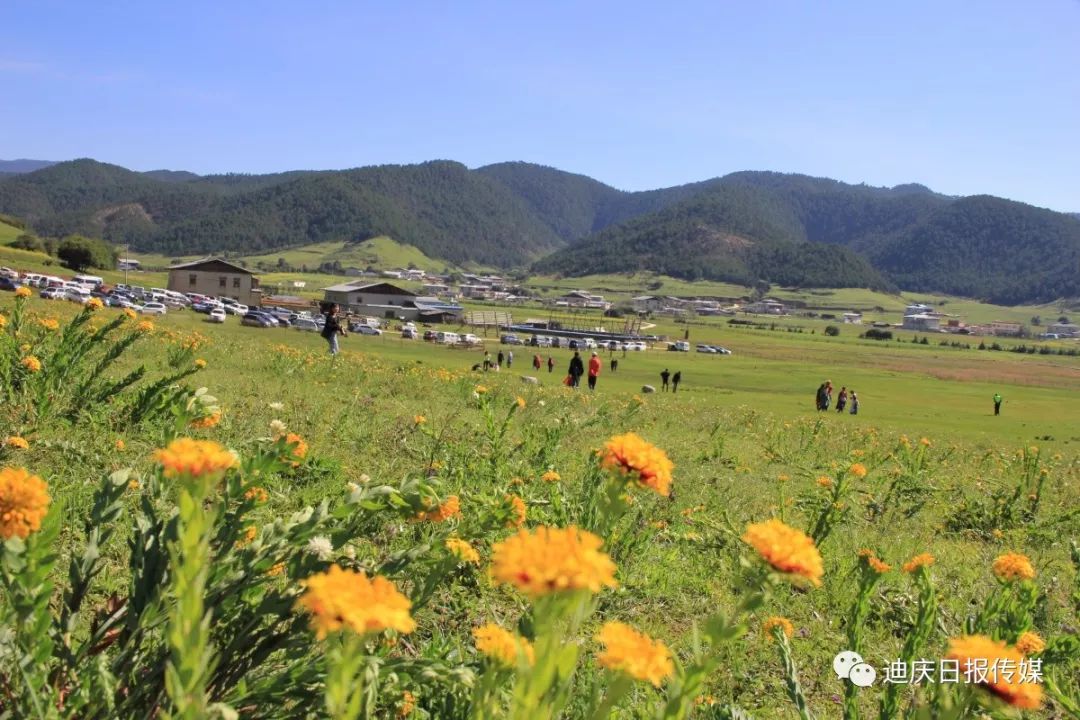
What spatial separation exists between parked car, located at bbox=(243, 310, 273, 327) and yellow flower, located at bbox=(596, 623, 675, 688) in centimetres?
5671

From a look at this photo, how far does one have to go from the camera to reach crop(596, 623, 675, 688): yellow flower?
50.4 inches

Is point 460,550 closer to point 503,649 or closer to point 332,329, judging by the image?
point 503,649

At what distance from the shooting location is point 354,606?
3.69ft

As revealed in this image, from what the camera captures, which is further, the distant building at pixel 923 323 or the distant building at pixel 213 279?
the distant building at pixel 923 323

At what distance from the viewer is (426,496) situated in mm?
2396

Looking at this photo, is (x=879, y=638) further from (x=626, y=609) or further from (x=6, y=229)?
(x=6, y=229)

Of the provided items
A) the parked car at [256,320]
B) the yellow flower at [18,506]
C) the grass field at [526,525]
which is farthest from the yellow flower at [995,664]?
the parked car at [256,320]

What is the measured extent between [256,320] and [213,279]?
113 feet

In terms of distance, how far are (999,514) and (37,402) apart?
8.49 m

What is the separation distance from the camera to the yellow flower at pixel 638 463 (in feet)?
5.88

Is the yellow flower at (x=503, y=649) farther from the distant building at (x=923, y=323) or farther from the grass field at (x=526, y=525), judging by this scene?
the distant building at (x=923, y=323)

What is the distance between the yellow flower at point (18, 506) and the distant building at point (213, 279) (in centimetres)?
9072

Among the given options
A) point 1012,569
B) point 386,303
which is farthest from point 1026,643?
point 386,303

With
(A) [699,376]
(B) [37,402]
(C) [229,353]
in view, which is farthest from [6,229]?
(B) [37,402]
